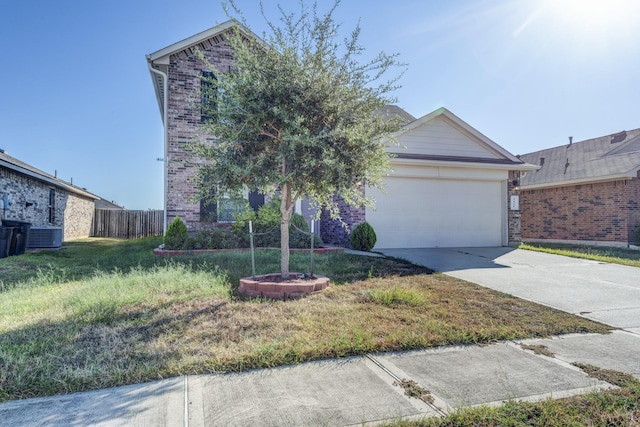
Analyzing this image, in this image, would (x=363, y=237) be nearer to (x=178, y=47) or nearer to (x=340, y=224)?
(x=340, y=224)

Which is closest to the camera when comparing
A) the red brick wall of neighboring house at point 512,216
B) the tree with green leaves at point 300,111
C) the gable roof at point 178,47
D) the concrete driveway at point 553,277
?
the concrete driveway at point 553,277

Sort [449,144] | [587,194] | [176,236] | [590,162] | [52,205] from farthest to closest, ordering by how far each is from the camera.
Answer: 1. [52,205]
2. [590,162]
3. [587,194]
4. [449,144]
5. [176,236]

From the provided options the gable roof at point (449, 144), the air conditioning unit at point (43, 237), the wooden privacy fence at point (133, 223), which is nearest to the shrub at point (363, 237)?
the gable roof at point (449, 144)

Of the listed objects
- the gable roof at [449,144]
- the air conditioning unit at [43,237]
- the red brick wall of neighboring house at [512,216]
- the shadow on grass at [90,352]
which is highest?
the gable roof at [449,144]

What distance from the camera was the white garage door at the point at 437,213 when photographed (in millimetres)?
10930

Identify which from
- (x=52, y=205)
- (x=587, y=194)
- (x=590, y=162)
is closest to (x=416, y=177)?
(x=587, y=194)

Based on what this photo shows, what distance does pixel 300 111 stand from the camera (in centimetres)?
520

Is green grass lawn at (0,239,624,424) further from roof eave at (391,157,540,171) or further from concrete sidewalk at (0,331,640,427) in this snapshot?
roof eave at (391,157,540,171)

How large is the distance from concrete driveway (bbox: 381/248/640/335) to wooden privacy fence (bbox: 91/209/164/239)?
14467mm

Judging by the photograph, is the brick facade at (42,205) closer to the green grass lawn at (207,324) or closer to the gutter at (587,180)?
the green grass lawn at (207,324)

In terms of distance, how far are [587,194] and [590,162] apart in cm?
180

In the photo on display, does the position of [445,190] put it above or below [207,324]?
above

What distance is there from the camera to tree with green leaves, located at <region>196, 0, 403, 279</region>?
500 centimetres

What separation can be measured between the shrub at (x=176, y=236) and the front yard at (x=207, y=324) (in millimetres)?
2954
